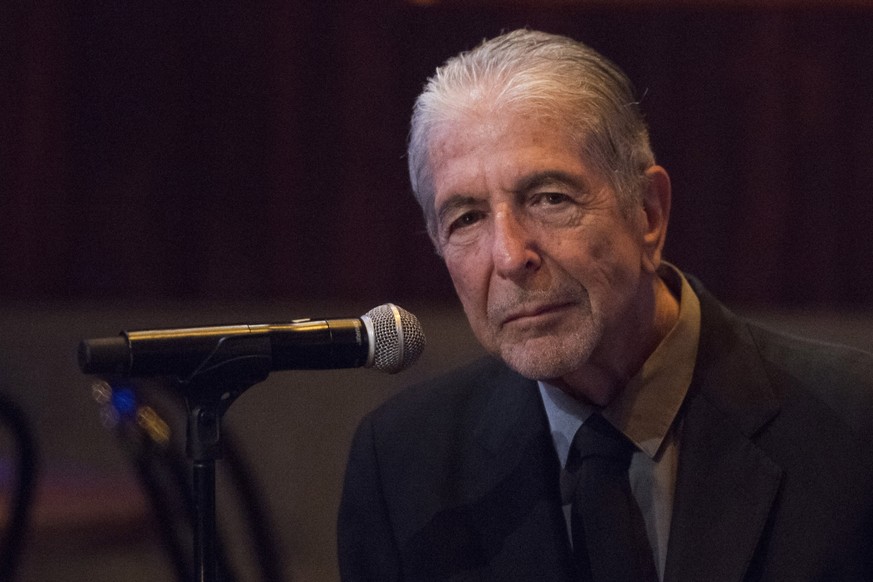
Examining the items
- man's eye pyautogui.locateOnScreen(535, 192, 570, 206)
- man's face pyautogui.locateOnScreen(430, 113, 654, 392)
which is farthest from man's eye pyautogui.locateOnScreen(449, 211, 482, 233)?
man's eye pyautogui.locateOnScreen(535, 192, 570, 206)

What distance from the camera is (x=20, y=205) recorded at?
3.84 meters

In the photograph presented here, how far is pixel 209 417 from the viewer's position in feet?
5.17

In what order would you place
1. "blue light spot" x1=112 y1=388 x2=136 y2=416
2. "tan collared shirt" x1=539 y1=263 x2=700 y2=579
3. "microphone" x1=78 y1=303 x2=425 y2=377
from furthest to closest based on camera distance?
"blue light spot" x1=112 y1=388 x2=136 y2=416
"tan collared shirt" x1=539 y1=263 x2=700 y2=579
"microphone" x1=78 y1=303 x2=425 y2=377

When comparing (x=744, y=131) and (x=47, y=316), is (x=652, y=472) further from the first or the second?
(x=47, y=316)

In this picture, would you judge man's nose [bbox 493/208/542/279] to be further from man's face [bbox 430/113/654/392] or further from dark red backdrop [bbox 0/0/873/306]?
dark red backdrop [bbox 0/0/873/306]

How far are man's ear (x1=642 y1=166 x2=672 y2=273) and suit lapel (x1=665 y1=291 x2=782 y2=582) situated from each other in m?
0.18

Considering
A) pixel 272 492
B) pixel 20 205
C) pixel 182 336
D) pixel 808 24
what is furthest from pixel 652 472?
pixel 20 205

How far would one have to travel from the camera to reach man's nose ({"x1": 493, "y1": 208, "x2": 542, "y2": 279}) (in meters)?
1.88

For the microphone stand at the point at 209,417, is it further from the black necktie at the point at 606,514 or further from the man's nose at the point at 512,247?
the black necktie at the point at 606,514

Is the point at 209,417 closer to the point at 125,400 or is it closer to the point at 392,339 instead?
the point at 392,339

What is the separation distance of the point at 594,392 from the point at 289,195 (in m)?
1.94

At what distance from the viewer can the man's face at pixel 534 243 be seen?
74.8 inches

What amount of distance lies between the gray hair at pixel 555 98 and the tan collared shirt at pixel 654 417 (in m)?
0.27

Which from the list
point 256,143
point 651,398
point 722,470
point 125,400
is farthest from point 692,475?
point 256,143
